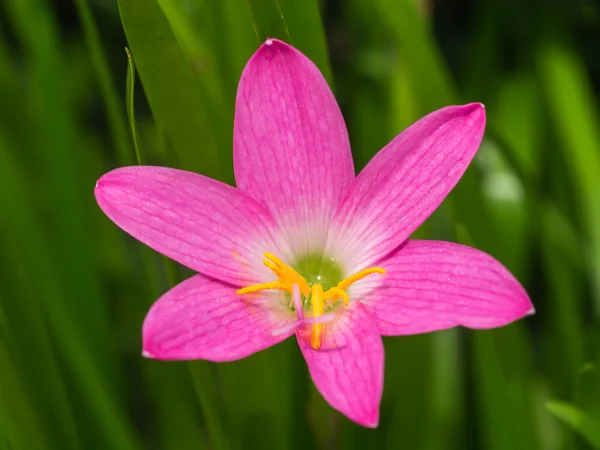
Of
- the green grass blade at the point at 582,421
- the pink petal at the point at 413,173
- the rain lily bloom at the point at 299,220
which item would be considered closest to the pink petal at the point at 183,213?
the rain lily bloom at the point at 299,220

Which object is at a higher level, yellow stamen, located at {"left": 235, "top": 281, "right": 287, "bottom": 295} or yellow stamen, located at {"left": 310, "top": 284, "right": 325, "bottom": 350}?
yellow stamen, located at {"left": 235, "top": 281, "right": 287, "bottom": 295}

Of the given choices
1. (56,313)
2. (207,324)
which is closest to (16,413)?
(56,313)

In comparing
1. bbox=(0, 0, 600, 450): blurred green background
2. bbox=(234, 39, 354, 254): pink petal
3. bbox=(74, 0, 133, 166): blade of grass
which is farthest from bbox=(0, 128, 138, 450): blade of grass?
bbox=(234, 39, 354, 254): pink petal

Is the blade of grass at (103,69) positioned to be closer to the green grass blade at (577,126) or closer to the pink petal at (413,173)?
the pink petal at (413,173)

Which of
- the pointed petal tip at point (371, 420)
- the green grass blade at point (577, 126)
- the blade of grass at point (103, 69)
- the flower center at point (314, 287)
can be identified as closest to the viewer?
the pointed petal tip at point (371, 420)

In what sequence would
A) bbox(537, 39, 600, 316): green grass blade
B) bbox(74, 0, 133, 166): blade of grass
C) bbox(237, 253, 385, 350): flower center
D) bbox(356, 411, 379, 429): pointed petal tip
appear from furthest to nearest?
bbox(537, 39, 600, 316): green grass blade → bbox(74, 0, 133, 166): blade of grass → bbox(237, 253, 385, 350): flower center → bbox(356, 411, 379, 429): pointed petal tip

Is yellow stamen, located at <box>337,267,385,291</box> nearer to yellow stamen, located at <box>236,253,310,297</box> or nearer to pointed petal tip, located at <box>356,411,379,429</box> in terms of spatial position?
yellow stamen, located at <box>236,253,310,297</box>

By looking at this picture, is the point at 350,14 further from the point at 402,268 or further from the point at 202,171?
the point at 402,268
